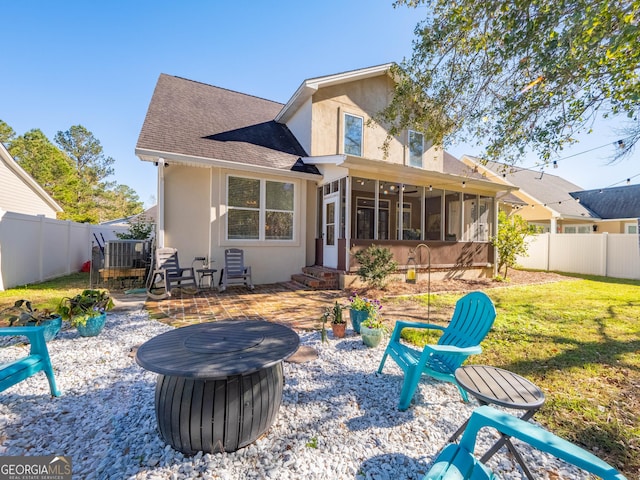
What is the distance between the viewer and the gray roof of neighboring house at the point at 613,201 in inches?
709

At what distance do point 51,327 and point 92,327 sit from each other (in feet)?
1.52

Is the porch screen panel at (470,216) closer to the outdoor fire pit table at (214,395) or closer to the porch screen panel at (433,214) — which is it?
the porch screen panel at (433,214)

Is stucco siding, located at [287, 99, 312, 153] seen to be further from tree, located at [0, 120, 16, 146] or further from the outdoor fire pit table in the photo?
tree, located at [0, 120, 16, 146]

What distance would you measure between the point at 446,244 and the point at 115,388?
9.82 m

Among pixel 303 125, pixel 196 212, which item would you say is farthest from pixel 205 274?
pixel 303 125

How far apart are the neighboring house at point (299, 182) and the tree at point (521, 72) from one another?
2291 mm

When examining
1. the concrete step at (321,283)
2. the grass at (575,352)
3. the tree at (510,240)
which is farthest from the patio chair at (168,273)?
the tree at (510,240)

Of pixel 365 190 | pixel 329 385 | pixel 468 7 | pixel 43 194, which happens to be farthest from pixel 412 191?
pixel 43 194

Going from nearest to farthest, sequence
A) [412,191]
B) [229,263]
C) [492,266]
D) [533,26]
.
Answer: [533,26]
[229,263]
[492,266]
[412,191]

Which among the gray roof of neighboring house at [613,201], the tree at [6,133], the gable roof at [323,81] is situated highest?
the tree at [6,133]

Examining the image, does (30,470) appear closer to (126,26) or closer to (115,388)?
(115,388)

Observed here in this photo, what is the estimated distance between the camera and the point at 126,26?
8.30m

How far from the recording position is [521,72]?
518 cm

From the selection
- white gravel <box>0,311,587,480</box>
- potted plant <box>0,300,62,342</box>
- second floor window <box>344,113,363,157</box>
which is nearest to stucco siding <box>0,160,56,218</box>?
potted plant <box>0,300,62,342</box>
